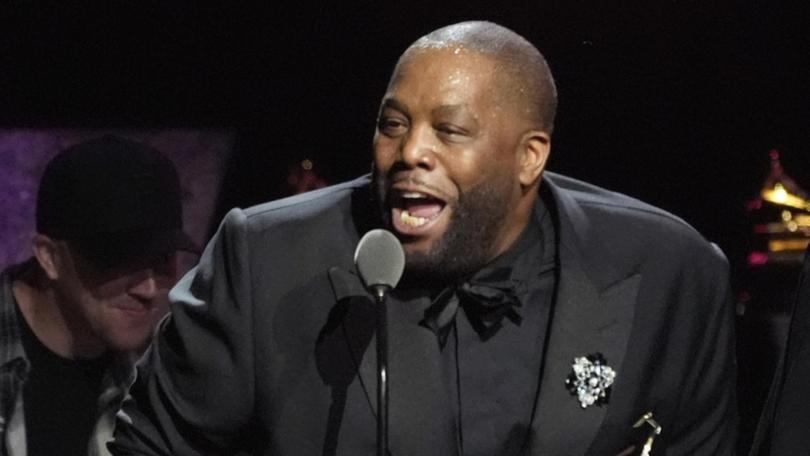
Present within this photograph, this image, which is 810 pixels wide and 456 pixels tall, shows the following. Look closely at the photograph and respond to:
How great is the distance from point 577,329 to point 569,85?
1185 millimetres

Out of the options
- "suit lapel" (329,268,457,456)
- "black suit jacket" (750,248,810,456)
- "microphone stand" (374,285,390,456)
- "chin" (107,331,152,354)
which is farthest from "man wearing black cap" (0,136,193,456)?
"black suit jacket" (750,248,810,456)

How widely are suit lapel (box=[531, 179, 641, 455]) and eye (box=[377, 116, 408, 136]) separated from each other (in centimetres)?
43

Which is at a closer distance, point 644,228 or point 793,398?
point 793,398

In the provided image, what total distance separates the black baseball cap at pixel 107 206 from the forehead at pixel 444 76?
113 centimetres

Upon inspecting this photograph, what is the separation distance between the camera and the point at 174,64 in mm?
3869

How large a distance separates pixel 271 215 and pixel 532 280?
1.74ft

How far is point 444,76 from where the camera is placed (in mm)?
2785

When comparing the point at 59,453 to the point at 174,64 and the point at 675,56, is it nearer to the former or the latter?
the point at 174,64

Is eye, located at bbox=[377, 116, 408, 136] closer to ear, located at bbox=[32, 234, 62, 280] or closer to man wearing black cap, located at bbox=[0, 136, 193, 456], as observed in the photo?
man wearing black cap, located at bbox=[0, 136, 193, 456]

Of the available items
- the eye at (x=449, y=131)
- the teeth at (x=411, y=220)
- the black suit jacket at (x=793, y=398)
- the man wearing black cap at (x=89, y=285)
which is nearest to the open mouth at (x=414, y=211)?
the teeth at (x=411, y=220)

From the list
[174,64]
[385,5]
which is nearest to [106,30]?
[174,64]

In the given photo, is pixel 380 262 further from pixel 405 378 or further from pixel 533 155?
pixel 533 155

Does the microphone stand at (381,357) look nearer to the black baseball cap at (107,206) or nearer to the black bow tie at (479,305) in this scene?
the black bow tie at (479,305)

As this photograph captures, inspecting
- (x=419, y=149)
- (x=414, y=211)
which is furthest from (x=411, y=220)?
(x=419, y=149)
